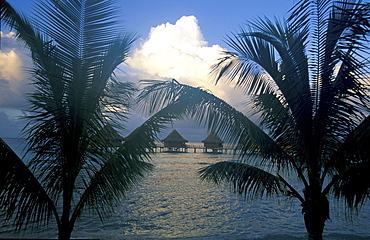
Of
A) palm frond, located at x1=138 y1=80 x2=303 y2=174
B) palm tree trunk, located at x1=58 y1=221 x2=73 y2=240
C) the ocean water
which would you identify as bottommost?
the ocean water

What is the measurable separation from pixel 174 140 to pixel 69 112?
166 feet

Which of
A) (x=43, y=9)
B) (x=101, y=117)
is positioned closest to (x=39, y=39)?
(x=43, y=9)

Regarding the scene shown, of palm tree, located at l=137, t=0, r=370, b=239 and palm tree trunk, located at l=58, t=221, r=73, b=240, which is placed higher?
palm tree, located at l=137, t=0, r=370, b=239

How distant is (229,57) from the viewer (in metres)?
4.86

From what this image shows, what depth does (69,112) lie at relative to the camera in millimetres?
3381

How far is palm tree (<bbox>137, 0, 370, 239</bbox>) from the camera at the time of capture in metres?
3.55

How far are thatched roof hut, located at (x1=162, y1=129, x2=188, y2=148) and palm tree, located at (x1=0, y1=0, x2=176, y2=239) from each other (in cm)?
4903

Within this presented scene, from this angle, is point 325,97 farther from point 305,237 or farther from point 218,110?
point 305,237

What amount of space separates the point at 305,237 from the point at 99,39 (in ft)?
27.7

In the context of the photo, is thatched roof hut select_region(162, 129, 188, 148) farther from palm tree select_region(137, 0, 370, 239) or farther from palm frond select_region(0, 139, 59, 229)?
palm frond select_region(0, 139, 59, 229)

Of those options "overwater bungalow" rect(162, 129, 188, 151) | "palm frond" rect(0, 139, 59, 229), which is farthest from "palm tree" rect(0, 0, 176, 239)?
"overwater bungalow" rect(162, 129, 188, 151)

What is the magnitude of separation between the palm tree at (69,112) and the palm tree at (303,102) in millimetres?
681

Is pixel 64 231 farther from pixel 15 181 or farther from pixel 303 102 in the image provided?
pixel 303 102

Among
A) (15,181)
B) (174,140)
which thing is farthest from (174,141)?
(15,181)
